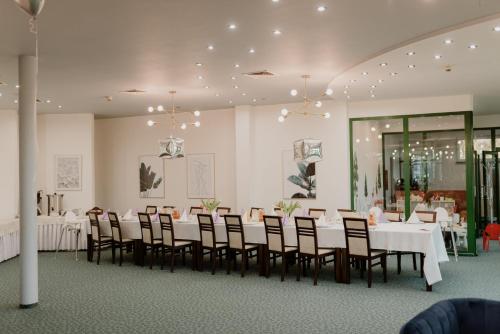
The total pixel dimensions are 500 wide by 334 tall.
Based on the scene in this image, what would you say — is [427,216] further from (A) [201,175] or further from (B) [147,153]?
(B) [147,153]

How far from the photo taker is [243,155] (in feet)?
40.9

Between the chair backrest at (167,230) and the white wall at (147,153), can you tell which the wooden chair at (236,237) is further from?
the white wall at (147,153)

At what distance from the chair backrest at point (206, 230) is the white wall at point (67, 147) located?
218 inches

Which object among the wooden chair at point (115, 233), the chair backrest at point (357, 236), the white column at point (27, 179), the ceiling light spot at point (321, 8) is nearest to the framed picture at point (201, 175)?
the wooden chair at point (115, 233)

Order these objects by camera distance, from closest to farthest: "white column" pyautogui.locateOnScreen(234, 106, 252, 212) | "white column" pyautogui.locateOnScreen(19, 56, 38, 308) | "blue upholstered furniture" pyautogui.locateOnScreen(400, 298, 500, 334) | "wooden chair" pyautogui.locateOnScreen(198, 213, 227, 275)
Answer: "blue upholstered furniture" pyautogui.locateOnScreen(400, 298, 500, 334) → "white column" pyautogui.locateOnScreen(19, 56, 38, 308) → "wooden chair" pyautogui.locateOnScreen(198, 213, 227, 275) → "white column" pyautogui.locateOnScreen(234, 106, 252, 212)

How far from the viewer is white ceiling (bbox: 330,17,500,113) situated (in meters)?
6.24

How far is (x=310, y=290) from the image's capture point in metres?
7.13

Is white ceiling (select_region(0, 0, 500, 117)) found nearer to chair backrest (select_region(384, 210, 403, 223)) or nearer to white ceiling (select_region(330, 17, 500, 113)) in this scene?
white ceiling (select_region(330, 17, 500, 113))

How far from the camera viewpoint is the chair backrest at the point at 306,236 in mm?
7613

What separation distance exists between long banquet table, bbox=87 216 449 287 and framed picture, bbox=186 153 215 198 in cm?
405

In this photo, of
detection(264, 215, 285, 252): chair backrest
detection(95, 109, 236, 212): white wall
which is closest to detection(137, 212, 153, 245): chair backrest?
detection(264, 215, 285, 252): chair backrest

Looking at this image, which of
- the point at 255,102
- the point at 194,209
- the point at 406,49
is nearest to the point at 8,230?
the point at 194,209

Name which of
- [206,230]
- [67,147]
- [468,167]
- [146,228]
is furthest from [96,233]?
[468,167]

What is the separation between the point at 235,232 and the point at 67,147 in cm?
679
